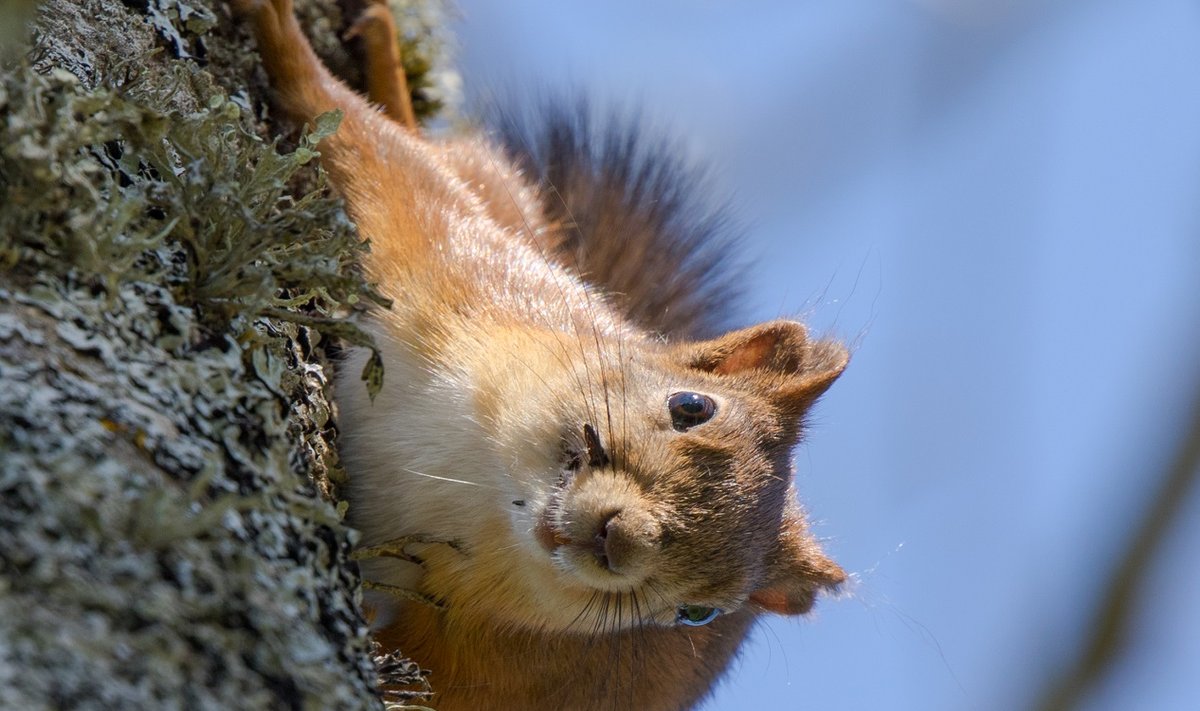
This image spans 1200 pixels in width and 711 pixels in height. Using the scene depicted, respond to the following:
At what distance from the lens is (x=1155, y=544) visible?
206 cm

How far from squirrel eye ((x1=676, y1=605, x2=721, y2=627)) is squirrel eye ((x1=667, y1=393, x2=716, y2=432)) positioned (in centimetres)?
47

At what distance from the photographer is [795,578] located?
3.47 m

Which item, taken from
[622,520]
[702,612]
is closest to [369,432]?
[622,520]

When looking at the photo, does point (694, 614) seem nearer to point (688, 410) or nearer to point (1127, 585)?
point (688, 410)

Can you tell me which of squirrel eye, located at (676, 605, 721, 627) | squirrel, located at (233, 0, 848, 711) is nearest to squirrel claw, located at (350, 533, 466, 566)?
squirrel, located at (233, 0, 848, 711)

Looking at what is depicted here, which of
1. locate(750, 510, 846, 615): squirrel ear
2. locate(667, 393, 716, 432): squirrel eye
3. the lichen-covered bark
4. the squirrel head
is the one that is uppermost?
the lichen-covered bark

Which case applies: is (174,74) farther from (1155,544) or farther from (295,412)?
(1155,544)

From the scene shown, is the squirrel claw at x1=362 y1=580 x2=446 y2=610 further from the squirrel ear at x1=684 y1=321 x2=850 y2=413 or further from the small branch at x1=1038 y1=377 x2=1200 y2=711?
the small branch at x1=1038 y1=377 x2=1200 y2=711

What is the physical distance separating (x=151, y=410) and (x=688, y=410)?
1.86m

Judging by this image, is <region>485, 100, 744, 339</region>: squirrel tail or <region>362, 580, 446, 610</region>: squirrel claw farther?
<region>485, 100, 744, 339</region>: squirrel tail

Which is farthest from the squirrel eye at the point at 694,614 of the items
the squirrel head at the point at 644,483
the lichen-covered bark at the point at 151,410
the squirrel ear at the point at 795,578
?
the lichen-covered bark at the point at 151,410

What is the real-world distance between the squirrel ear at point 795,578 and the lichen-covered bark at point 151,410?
1.78 m

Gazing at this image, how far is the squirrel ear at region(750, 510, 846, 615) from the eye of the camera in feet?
11.3

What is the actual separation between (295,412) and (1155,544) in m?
1.56
